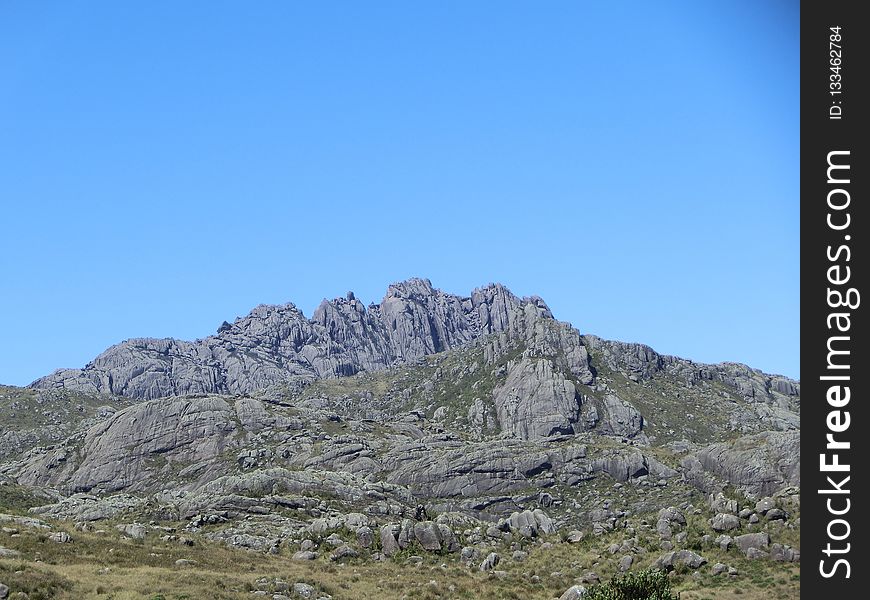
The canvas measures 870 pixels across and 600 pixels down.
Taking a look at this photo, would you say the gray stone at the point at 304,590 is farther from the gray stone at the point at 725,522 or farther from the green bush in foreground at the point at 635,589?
the gray stone at the point at 725,522

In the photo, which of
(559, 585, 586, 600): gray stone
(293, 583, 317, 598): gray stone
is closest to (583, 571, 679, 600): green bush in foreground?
(559, 585, 586, 600): gray stone

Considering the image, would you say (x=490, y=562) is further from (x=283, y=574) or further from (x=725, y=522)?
(x=725, y=522)

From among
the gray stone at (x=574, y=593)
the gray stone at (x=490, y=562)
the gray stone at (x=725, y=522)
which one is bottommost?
the gray stone at (x=490, y=562)

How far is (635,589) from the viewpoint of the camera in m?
53.0

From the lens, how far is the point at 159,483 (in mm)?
176625

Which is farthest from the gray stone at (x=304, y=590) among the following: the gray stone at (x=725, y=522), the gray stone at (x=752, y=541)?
the gray stone at (x=725, y=522)

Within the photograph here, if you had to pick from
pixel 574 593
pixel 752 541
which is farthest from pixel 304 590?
pixel 752 541

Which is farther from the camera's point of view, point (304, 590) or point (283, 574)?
point (283, 574)

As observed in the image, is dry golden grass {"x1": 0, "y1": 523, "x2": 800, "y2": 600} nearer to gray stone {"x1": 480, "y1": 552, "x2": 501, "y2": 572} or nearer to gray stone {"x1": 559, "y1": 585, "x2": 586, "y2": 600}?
gray stone {"x1": 480, "y1": 552, "x2": 501, "y2": 572}

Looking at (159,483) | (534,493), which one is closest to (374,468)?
(534,493)

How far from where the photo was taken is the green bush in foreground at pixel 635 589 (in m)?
51.1
